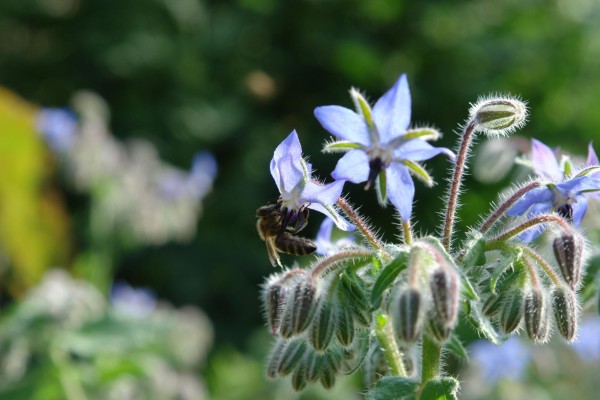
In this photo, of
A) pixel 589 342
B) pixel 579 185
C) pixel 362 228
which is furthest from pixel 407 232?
pixel 589 342

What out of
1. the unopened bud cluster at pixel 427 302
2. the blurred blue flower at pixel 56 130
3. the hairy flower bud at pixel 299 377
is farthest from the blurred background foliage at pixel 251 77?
the unopened bud cluster at pixel 427 302

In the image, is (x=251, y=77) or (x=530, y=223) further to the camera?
(x=251, y=77)

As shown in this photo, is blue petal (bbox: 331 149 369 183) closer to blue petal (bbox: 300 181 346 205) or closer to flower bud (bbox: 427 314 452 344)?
blue petal (bbox: 300 181 346 205)

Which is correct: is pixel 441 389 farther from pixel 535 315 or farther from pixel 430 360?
pixel 535 315

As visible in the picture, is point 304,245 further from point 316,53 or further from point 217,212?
point 316,53

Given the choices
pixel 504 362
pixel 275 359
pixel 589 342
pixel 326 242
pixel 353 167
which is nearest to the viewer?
pixel 353 167

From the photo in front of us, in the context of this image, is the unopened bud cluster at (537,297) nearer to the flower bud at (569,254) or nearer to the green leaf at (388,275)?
the flower bud at (569,254)
